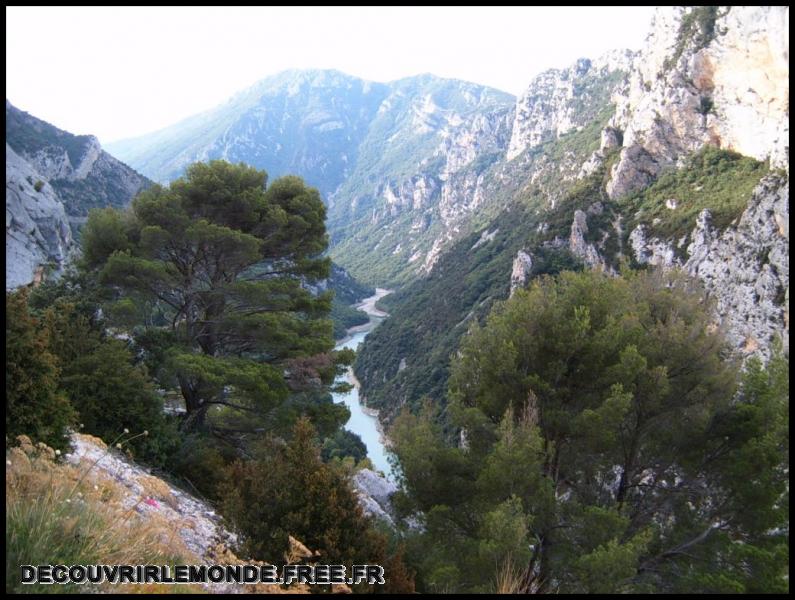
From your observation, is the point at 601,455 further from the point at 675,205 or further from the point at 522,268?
the point at 675,205

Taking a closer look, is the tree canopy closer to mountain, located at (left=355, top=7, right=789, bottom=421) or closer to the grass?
the grass

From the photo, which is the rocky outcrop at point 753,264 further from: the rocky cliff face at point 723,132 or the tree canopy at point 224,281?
the tree canopy at point 224,281

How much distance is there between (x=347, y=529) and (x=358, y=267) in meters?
142

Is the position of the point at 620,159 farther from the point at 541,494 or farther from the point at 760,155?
the point at 541,494

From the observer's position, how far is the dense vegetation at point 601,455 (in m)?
5.47

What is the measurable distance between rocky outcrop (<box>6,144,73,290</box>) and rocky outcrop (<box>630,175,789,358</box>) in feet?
107

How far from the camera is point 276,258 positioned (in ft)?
36.1

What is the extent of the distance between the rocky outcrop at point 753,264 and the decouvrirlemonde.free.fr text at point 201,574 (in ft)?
86.6

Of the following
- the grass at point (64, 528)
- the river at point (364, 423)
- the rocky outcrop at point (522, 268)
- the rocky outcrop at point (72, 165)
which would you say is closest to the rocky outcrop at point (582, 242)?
the rocky outcrop at point (522, 268)

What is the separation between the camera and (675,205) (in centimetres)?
4219

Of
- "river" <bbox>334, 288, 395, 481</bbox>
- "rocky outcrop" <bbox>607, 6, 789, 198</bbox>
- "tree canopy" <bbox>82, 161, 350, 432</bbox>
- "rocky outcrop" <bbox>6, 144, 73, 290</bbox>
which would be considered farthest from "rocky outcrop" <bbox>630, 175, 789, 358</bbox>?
"rocky outcrop" <bbox>6, 144, 73, 290</bbox>

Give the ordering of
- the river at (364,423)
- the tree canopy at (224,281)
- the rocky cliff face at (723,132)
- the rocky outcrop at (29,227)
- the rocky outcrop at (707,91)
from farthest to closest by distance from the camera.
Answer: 1. the river at (364,423)
2. the rocky outcrop at (707,91)
3. the rocky cliff face at (723,132)
4. the rocky outcrop at (29,227)
5. the tree canopy at (224,281)

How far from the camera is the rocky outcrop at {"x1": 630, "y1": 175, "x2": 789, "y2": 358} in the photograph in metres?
26.7

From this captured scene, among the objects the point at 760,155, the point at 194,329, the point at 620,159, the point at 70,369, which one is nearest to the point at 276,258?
the point at 194,329
